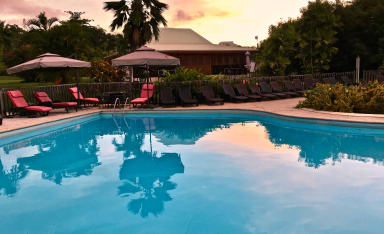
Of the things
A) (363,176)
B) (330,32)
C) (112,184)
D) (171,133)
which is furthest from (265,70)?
(112,184)

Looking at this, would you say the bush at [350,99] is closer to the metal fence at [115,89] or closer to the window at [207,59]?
the metal fence at [115,89]

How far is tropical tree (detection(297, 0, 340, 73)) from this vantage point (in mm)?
21136

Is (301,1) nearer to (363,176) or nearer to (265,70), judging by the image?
(265,70)

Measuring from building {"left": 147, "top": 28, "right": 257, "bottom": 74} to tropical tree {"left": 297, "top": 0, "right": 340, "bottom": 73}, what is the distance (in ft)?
29.5

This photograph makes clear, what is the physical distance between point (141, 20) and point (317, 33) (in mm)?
11483

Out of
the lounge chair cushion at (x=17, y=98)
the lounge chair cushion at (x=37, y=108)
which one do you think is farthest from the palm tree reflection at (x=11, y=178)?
the lounge chair cushion at (x=17, y=98)

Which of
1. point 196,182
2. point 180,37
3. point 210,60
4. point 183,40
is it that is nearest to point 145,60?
point 196,182

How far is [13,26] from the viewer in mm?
41344

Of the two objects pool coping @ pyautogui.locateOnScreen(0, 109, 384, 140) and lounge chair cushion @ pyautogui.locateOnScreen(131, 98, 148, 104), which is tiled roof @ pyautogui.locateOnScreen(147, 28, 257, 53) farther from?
pool coping @ pyautogui.locateOnScreen(0, 109, 384, 140)

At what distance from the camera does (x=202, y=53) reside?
2986 centimetres

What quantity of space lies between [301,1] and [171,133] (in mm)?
21295

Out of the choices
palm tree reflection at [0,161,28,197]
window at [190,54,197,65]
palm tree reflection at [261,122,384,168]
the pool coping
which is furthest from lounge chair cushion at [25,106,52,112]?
window at [190,54,197,65]

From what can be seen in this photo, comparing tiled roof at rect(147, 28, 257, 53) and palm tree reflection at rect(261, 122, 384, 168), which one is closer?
palm tree reflection at rect(261, 122, 384, 168)

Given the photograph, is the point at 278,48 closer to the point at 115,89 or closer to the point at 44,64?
the point at 115,89
